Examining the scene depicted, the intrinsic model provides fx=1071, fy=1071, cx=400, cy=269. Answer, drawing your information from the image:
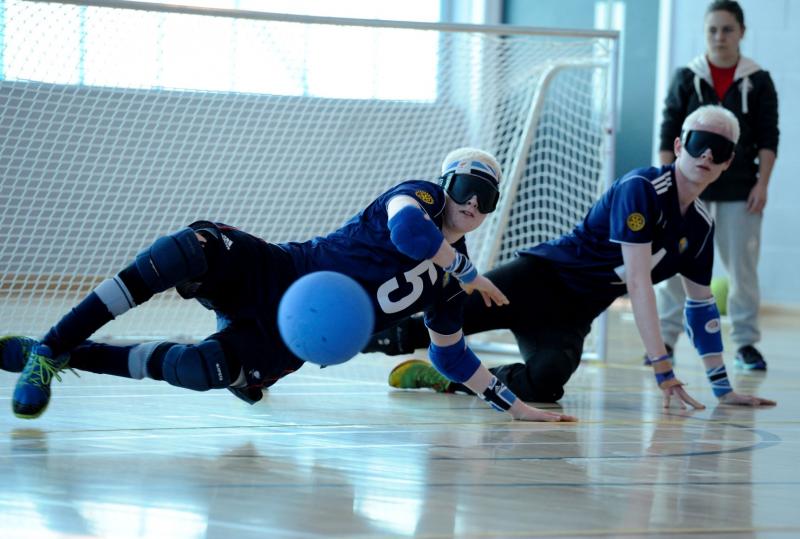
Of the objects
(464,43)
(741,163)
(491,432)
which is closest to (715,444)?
(491,432)

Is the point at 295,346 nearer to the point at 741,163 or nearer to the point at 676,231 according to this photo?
the point at 676,231

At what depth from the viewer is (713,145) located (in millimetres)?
3588

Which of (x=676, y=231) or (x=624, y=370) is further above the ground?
(x=676, y=231)

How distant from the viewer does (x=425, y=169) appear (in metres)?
7.50

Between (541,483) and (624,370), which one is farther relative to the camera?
(624,370)

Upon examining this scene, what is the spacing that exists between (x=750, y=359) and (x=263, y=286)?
323cm

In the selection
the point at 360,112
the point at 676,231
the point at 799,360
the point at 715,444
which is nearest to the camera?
the point at 715,444

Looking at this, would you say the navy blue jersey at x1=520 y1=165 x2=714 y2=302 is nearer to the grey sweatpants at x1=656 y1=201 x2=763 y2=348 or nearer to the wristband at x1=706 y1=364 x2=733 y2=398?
the wristband at x1=706 y1=364 x2=733 y2=398

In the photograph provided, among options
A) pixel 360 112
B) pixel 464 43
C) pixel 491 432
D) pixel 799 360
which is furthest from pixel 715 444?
pixel 360 112

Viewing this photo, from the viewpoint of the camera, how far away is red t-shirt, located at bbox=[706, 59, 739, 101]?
545 cm

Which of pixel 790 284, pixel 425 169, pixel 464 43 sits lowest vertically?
pixel 790 284

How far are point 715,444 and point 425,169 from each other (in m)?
4.67

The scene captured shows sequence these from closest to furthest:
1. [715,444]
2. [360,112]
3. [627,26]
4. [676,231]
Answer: [715,444] → [676,231] → [360,112] → [627,26]

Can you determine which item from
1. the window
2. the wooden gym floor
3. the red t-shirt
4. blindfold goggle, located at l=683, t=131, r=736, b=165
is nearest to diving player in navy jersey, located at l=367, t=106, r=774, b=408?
blindfold goggle, located at l=683, t=131, r=736, b=165
